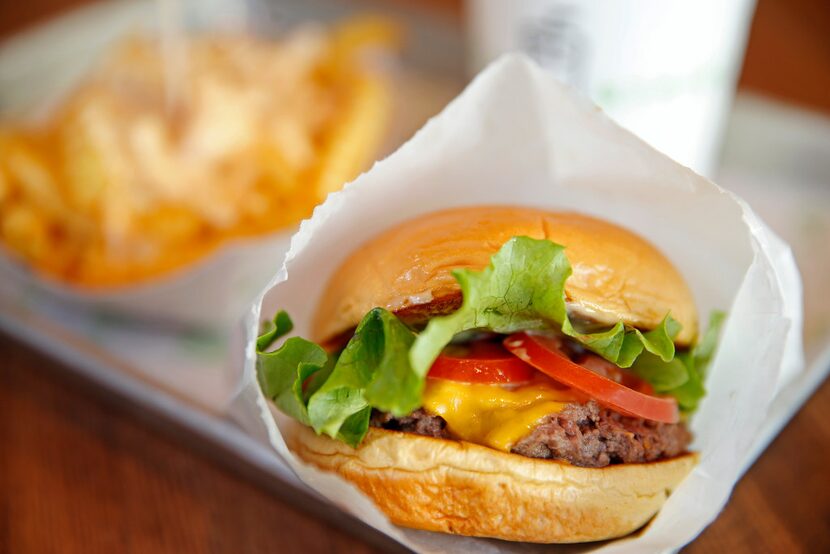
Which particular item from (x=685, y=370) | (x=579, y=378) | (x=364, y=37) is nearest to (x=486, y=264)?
(x=579, y=378)

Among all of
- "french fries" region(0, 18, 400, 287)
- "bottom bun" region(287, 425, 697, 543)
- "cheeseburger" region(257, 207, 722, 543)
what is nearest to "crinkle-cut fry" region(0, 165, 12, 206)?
"french fries" region(0, 18, 400, 287)

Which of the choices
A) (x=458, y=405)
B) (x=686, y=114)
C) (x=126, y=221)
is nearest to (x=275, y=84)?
(x=126, y=221)

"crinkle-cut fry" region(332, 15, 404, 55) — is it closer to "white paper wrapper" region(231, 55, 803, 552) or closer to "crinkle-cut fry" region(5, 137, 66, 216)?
"crinkle-cut fry" region(5, 137, 66, 216)

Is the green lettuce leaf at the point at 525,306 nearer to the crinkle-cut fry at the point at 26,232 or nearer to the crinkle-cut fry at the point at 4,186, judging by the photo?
the crinkle-cut fry at the point at 26,232

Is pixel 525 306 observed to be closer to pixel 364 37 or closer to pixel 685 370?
pixel 685 370

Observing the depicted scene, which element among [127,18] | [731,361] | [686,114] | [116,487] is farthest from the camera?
[127,18]

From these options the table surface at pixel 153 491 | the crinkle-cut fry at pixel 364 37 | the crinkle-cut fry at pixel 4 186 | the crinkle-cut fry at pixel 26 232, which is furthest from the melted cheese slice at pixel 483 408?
the crinkle-cut fry at pixel 364 37

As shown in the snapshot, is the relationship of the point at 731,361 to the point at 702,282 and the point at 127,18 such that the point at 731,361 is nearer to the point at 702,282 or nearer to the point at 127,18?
the point at 702,282

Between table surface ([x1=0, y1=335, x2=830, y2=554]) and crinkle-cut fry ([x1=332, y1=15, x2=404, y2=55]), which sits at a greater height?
crinkle-cut fry ([x1=332, y1=15, x2=404, y2=55])
